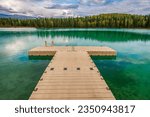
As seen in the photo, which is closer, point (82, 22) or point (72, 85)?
point (72, 85)

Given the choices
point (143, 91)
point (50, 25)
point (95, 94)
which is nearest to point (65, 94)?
point (95, 94)

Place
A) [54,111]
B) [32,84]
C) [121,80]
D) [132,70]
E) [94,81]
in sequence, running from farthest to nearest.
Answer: [132,70] < [121,80] < [32,84] < [94,81] < [54,111]

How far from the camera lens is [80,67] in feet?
28.7

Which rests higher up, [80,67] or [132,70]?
[80,67]

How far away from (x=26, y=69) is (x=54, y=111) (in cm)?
781

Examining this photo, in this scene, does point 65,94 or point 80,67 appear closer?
point 65,94

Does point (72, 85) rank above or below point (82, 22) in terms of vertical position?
below

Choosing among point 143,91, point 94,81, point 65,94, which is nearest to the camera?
point 65,94

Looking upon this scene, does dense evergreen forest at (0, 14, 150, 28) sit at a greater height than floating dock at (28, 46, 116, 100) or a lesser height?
greater

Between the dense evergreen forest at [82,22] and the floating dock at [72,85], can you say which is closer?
the floating dock at [72,85]

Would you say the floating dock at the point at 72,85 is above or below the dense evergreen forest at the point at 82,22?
below

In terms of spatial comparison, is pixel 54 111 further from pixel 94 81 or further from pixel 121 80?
pixel 121 80

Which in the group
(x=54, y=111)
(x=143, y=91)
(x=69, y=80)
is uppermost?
(x=54, y=111)

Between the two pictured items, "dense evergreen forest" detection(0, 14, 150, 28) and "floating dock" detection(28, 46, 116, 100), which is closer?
"floating dock" detection(28, 46, 116, 100)
